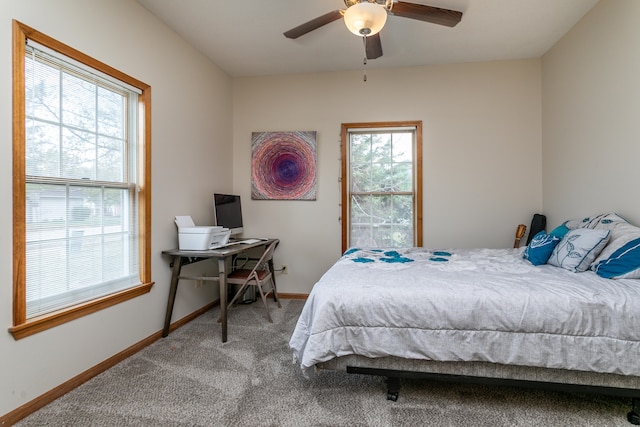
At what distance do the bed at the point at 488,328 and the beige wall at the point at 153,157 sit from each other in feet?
4.52

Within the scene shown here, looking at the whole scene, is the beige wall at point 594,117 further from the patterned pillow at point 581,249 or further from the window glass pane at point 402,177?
the window glass pane at point 402,177

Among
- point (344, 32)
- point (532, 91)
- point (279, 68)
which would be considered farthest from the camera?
point (279, 68)

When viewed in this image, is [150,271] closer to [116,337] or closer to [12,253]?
[116,337]

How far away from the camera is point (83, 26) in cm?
211

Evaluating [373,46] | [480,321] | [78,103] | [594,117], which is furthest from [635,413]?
[78,103]

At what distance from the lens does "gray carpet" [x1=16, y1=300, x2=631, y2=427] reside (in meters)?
1.68

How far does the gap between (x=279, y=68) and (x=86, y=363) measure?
3.30 meters

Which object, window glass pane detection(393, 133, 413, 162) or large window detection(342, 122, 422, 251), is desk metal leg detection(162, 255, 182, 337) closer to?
large window detection(342, 122, 422, 251)

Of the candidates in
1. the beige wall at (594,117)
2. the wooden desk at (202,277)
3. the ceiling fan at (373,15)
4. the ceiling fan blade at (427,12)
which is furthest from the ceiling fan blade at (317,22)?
the beige wall at (594,117)

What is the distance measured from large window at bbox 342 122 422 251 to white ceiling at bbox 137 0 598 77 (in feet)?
2.57

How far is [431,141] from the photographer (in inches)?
147

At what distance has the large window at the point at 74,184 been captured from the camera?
5.82 feet

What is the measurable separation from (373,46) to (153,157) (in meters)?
1.97

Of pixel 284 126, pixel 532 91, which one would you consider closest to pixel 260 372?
pixel 284 126
